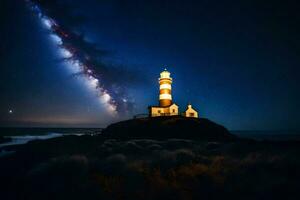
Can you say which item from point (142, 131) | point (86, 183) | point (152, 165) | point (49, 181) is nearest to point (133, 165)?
point (152, 165)

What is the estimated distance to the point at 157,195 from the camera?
796 centimetres

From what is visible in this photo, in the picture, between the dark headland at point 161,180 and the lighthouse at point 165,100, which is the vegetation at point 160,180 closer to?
the dark headland at point 161,180

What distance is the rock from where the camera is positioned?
33625mm

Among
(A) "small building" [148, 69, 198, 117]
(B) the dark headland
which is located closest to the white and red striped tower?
(A) "small building" [148, 69, 198, 117]

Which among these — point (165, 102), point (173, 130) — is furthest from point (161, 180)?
point (165, 102)

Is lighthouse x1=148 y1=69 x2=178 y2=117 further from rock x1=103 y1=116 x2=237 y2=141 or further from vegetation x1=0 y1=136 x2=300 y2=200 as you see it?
vegetation x1=0 y1=136 x2=300 y2=200

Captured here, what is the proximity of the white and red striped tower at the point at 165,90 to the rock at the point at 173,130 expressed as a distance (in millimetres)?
5805

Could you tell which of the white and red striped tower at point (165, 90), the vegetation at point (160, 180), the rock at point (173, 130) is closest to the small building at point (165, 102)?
the white and red striped tower at point (165, 90)

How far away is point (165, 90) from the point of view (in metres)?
44.8

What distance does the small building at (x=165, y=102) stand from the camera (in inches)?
1735

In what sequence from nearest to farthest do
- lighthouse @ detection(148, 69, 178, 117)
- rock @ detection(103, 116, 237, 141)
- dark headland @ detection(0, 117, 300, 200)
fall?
dark headland @ detection(0, 117, 300, 200) < rock @ detection(103, 116, 237, 141) < lighthouse @ detection(148, 69, 178, 117)

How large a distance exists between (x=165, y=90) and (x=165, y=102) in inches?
103

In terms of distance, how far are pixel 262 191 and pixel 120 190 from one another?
214 inches

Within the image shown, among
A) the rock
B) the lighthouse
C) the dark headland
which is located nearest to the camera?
the dark headland
